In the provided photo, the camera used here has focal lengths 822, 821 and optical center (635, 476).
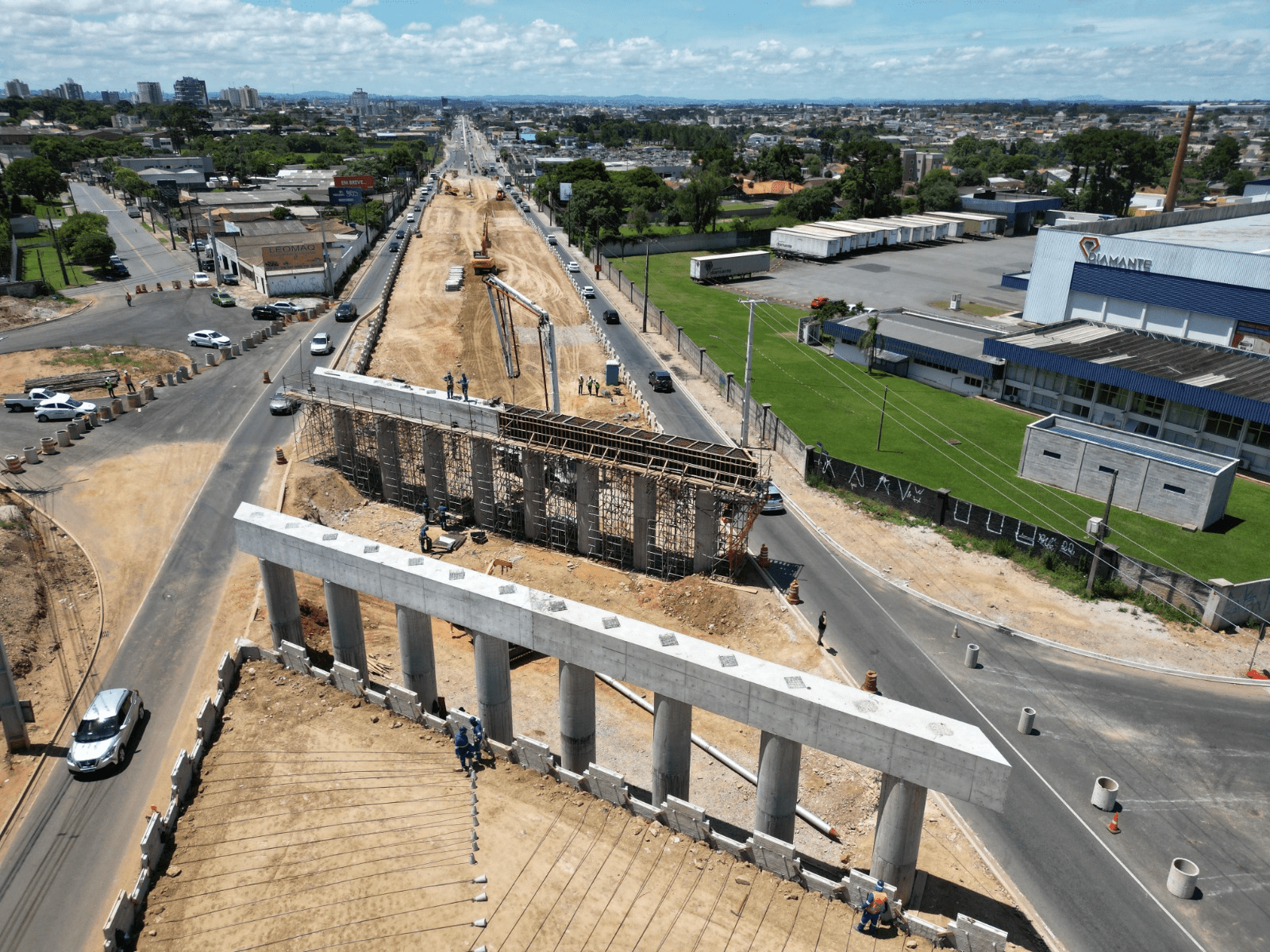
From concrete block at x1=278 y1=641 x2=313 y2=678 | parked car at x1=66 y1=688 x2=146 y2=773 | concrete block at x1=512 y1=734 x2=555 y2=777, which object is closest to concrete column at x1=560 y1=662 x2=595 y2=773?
concrete block at x1=512 y1=734 x2=555 y2=777

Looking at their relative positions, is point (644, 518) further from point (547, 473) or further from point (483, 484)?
point (483, 484)

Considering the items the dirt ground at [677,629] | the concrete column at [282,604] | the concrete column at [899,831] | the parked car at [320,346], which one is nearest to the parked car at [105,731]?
the concrete column at [282,604]

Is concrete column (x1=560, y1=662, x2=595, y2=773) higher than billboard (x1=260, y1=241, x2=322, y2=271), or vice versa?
billboard (x1=260, y1=241, x2=322, y2=271)

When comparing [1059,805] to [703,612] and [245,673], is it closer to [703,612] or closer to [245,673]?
[703,612]

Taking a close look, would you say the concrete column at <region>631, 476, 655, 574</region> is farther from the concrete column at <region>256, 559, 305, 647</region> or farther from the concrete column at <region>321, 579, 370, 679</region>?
the concrete column at <region>256, 559, 305, 647</region>

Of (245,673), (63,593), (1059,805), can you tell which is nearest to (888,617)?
(1059,805)

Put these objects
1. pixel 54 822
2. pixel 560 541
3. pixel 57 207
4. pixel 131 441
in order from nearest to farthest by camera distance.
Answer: pixel 54 822, pixel 560 541, pixel 131 441, pixel 57 207
